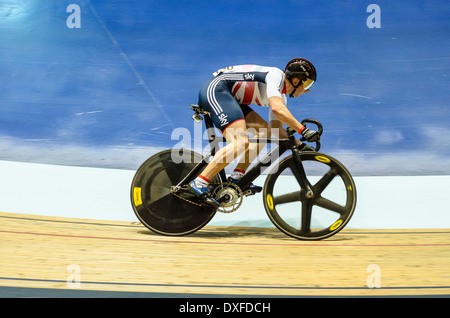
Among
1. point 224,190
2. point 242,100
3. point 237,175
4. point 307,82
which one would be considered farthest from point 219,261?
point 307,82

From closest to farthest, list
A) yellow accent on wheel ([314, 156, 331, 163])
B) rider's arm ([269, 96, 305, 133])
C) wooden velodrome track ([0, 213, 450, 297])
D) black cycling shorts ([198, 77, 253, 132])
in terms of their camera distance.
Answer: wooden velodrome track ([0, 213, 450, 297]) < rider's arm ([269, 96, 305, 133]) < black cycling shorts ([198, 77, 253, 132]) < yellow accent on wheel ([314, 156, 331, 163])

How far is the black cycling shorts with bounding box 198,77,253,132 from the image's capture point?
9.67 ft

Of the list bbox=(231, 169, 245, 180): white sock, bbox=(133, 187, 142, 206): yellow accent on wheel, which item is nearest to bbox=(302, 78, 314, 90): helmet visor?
bbox=(231, 169, 245, 180): white sock

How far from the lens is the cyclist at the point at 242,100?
2.90 m

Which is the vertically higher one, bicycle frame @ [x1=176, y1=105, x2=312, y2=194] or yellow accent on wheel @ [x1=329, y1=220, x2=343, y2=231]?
bicycle frame @ [x1=176, y1=105, x2=312, y2=194]

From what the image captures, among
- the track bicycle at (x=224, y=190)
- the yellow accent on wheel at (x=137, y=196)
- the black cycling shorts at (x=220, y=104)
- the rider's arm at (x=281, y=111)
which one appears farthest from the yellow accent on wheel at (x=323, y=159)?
the yellow accent on wheel at (x=137, y=196)

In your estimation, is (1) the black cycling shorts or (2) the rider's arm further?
(1) the black cycling shorts

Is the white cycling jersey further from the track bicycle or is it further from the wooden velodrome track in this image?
the wooden velodrome track

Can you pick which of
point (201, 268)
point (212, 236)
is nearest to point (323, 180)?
point (212, 236)

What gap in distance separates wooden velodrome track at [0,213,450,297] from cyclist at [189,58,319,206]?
432mm

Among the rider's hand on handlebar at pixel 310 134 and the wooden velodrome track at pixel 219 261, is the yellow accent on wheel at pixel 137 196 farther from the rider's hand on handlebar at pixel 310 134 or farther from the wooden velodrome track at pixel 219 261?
the rider's hand on handlebar at pixel 310 134

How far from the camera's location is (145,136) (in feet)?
17.7

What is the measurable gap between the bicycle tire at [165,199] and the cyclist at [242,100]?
133 mm

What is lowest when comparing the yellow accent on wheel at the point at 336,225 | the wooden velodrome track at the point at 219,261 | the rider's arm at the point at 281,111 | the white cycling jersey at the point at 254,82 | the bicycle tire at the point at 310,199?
the wooden velodrome track at the point at 219,261
